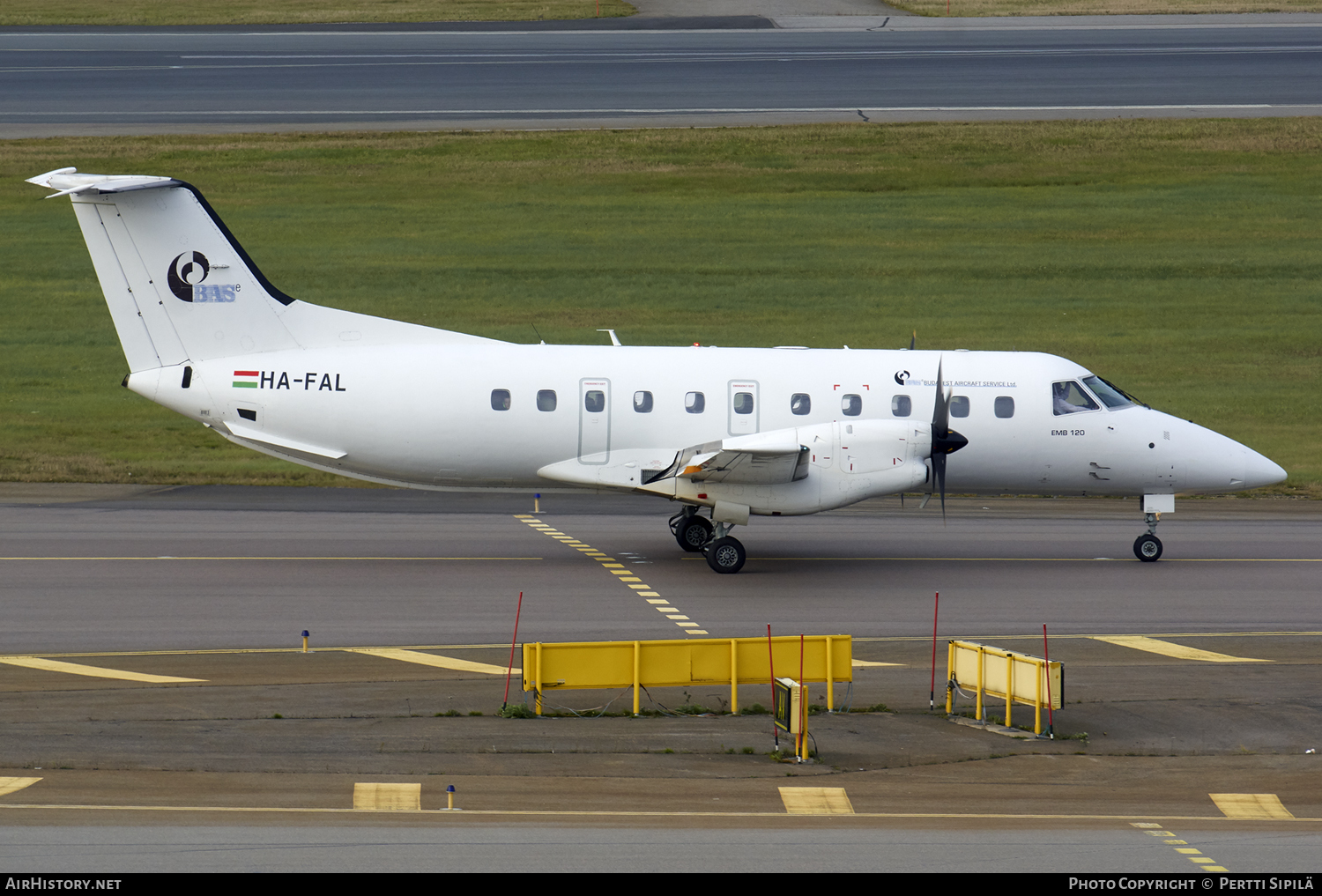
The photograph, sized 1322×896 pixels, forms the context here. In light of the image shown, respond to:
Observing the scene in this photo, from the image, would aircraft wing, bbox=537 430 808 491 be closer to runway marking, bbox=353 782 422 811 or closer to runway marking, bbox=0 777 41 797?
runway marking, bbox=353 782 422 811

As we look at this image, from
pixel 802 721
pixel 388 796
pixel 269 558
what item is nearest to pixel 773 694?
pixel 802 721

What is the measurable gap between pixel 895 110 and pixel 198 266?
3883 centimetres

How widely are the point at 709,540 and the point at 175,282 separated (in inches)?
389

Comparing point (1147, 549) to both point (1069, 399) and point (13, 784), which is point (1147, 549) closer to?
point (1069, 399)

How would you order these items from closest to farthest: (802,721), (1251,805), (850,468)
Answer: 1. (1251,805)
2. (802,721)
3. (850,468)

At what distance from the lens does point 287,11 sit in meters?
73.8

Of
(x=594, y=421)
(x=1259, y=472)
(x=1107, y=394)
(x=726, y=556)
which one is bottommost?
(x=726, y=556)

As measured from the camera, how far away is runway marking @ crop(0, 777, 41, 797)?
1259 centimetres

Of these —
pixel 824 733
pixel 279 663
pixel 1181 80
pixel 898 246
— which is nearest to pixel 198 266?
pixel 279 663

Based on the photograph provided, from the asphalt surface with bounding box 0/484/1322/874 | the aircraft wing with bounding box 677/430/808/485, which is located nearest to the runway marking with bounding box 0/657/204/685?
the asphalt surface with bounding box 0/484/1322/874

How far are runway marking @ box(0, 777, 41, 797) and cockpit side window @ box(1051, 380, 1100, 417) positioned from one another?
17.4 meters

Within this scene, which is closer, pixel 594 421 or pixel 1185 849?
pixel 1185 849

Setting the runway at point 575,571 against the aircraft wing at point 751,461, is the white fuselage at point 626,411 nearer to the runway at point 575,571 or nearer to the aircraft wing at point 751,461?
the aircraft wing at point 751,461

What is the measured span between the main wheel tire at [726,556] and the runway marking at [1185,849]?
11047 mm
